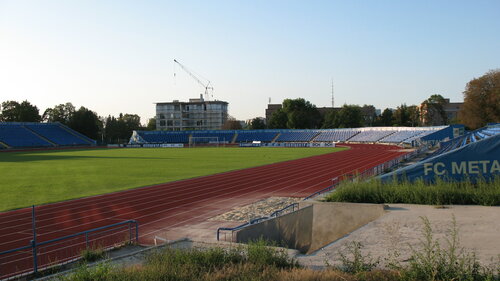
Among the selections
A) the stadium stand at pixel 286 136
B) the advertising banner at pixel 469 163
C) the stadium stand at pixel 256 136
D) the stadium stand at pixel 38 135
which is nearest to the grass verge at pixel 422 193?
the advertising banner at pixel 469 163

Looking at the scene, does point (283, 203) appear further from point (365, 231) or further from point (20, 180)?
point (20, 180)

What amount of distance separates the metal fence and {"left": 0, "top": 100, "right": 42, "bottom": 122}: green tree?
111 meters

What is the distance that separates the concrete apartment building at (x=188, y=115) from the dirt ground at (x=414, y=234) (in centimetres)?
15384

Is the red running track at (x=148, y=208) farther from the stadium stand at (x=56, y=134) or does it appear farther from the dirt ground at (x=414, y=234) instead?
the stadium stand at (x=56, y=134)

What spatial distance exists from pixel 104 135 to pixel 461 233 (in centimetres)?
13304

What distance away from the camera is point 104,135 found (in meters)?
133

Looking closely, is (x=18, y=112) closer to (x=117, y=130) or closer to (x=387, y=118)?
(x=117, y=130)

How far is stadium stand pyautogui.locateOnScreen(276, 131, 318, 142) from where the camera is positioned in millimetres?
102875

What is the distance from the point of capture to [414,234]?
1051 centimetres

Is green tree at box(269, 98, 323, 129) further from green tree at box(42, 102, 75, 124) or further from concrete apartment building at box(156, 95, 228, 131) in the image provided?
green tree at box(42, 102, 75, 124)

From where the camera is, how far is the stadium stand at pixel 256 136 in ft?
347

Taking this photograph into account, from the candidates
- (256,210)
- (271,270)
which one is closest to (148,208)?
(256,210)

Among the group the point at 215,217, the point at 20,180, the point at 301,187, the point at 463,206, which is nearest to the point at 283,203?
the point at 215,217

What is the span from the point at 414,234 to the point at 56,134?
100902mm
